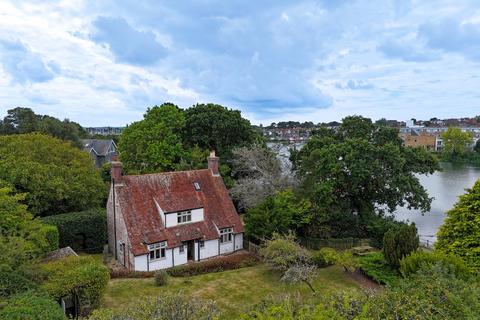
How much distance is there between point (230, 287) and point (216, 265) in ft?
11.0

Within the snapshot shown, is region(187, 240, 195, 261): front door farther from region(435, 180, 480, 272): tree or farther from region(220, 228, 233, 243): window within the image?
region(435, 180, 480, 272): tree

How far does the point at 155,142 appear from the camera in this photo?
3384 cm

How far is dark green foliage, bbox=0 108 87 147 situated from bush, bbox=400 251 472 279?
47827 mm

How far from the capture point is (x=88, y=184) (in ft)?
88.5

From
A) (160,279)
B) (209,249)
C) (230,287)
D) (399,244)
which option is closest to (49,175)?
(160,279)

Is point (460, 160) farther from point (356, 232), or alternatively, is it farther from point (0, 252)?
Result: point (0, 252)

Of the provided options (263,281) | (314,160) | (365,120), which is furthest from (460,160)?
(263,281)

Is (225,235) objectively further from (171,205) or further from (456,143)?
(456,143)

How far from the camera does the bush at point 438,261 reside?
1422 cm

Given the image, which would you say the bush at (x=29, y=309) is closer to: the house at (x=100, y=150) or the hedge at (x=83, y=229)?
the hedge at (x=83, y=229)

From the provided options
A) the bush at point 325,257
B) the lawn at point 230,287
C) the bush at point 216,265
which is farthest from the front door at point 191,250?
the bush at point 325,257

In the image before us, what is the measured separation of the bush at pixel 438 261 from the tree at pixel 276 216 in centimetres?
884

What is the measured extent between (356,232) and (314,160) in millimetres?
6313

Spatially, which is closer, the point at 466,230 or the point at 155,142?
the point at 466,230
